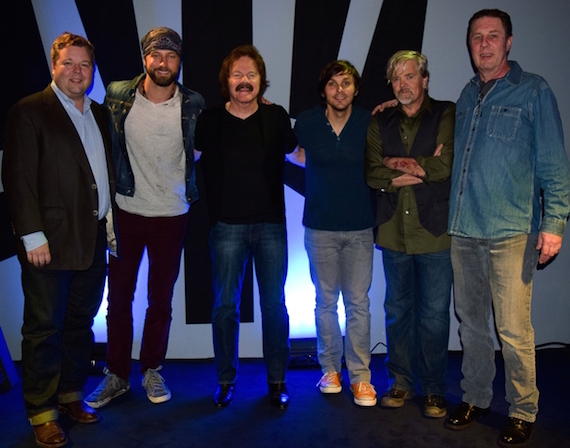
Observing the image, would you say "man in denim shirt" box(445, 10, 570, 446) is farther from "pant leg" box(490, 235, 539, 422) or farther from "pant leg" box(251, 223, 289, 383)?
"pant leg" box(251, 223, 289, 383)

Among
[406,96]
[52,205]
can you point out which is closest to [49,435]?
[52,205]

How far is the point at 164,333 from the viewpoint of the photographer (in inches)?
136

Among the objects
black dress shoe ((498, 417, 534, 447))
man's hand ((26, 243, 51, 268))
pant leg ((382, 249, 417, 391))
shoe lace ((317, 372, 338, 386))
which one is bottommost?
shoe lace ((317, 372, 338, 386))

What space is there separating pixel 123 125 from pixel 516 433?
2.62 metres

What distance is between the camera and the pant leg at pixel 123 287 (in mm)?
3262

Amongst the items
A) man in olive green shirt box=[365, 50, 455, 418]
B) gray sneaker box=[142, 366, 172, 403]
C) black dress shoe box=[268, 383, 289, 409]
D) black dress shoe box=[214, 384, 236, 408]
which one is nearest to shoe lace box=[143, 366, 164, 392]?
Result: gray sneaker box=[142, 366, 172, 403]

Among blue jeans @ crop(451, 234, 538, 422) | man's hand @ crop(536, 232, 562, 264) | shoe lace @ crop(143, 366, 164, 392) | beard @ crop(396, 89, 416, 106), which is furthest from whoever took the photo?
shoe lace @ crop(143, 366, 164, 392)

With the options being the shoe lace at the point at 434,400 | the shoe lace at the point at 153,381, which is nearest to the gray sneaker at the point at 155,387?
the shoe lace at the point at 153,381

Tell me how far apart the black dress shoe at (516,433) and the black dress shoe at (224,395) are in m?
1.47

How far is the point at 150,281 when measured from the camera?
3391 mm

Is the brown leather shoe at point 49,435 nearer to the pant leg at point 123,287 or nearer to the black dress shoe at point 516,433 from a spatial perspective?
the pant leg at point 123,287

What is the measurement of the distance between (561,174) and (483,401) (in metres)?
1.26

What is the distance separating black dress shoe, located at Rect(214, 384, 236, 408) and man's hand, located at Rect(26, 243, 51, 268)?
4.04ft

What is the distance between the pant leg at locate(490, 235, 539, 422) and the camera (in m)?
2.79
